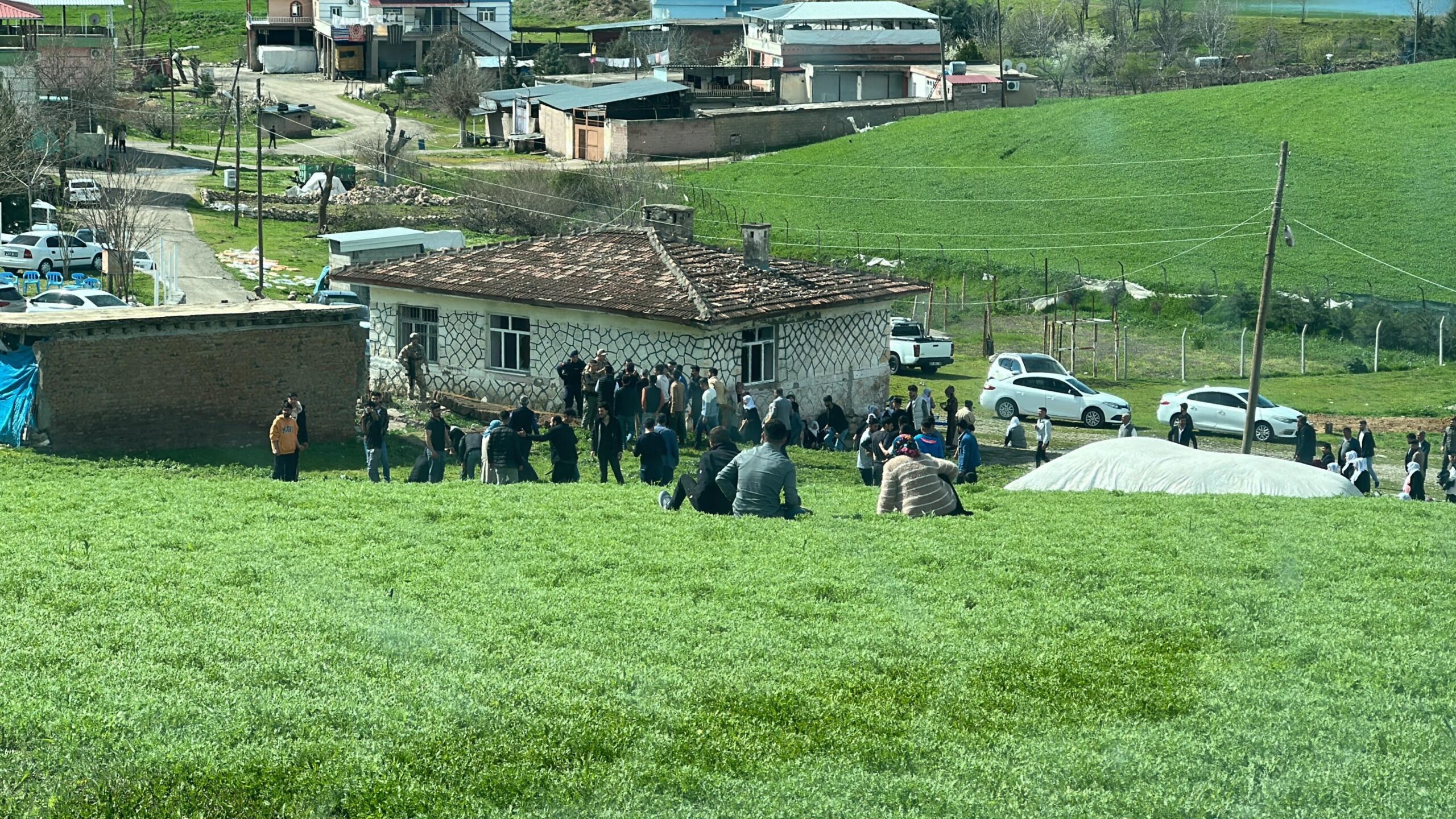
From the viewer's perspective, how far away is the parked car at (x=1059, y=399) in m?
37.1

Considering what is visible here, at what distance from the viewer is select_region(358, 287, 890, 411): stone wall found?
31.5 meters

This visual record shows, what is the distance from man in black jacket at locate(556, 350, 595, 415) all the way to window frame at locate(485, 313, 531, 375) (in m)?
2.80

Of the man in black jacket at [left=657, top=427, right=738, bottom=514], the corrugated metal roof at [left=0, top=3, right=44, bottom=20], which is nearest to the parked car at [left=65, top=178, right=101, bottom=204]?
the corrugated metal roof at [left=0, top=3, right=44, bottom=20]

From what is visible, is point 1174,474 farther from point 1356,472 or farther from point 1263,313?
point 1263,313

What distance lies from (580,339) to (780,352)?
391cm

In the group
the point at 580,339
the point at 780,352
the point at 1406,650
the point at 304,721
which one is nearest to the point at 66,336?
the point at 580,339

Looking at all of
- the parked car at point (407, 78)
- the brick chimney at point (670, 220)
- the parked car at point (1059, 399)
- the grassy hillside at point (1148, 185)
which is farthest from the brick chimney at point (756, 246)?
the parked car at point (407, 78)

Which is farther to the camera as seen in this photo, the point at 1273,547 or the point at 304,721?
the point at 1273,547

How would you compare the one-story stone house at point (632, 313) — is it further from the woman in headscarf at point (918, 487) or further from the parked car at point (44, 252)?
the parked car at point (44, 252)

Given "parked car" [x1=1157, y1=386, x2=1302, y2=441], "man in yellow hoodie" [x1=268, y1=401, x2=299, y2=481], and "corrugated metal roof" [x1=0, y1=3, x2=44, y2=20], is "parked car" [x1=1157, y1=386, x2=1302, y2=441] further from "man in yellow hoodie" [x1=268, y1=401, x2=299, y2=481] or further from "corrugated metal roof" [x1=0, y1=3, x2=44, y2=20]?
"corrugated metal roof" [x1=0, y1=3, x2=44, y2=20]

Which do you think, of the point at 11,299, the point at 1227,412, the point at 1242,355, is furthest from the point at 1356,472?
the point at 11,299

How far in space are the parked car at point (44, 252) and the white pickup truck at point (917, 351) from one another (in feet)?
80.0

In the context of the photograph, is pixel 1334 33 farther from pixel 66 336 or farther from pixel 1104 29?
pixel 66 336

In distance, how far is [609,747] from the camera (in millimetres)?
9859
